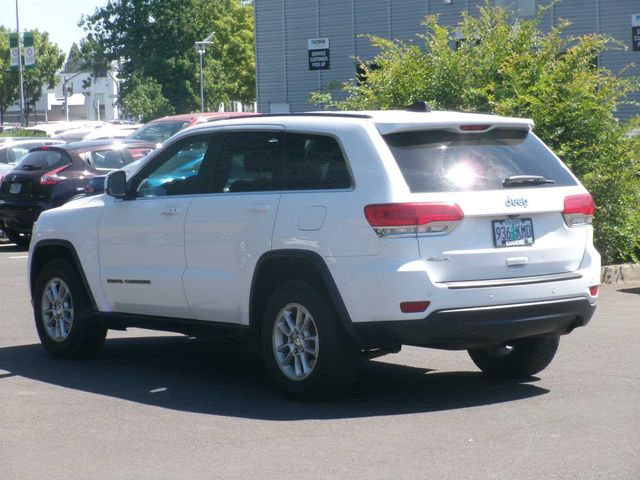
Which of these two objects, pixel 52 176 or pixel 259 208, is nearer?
pixel 259 208

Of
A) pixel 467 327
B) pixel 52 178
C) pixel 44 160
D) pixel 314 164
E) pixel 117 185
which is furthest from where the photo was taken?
pixel 44 160

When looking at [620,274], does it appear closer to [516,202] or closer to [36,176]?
[516,202]

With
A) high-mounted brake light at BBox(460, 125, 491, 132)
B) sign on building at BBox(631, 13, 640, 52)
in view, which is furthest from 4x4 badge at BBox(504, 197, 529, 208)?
sign on building at BBox(631, 13, 640, 52)

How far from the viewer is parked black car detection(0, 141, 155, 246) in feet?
63.2

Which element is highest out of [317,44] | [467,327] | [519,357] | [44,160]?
[317,44]

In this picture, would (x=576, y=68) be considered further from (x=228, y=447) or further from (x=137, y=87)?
(x=137, y=87)

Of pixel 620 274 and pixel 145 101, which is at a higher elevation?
pixel 145 101

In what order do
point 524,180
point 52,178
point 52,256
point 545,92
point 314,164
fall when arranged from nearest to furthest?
point 524,180 → point 314,164 → point 52,256 → point 545,92 → point 52,178

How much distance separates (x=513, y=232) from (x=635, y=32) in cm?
3177

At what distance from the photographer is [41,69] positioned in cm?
8994

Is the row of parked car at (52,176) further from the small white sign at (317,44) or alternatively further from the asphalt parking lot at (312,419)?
the small white sign at (317,44)

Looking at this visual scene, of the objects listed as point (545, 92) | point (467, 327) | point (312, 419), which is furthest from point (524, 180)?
point (545, 92)

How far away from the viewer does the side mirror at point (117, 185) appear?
28.8 ft

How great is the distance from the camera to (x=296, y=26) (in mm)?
48906
